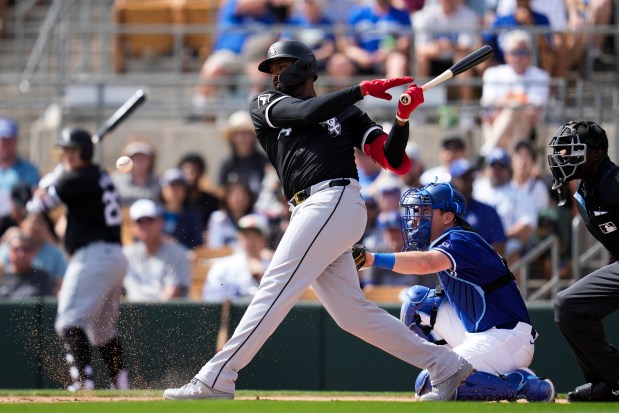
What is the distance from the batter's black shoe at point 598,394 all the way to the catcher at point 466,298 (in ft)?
0.86

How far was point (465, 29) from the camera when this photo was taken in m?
12.4

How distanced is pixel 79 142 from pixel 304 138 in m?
3.43

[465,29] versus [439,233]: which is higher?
[465,29]

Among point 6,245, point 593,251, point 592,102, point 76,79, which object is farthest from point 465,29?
point 6,245

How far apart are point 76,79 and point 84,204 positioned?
4.10 m

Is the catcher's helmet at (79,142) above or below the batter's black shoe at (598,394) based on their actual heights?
above

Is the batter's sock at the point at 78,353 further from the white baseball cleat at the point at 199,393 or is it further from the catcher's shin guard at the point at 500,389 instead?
the catcher's shin guard at the point at 500,389

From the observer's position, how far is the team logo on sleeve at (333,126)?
684cm

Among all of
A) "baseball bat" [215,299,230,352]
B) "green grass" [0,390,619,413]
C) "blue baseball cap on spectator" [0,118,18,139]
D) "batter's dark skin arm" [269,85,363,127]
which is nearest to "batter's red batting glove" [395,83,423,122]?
"batter's dark skin arm" [269,85,363,127]

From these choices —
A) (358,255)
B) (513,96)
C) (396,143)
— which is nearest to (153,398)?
(358,255)

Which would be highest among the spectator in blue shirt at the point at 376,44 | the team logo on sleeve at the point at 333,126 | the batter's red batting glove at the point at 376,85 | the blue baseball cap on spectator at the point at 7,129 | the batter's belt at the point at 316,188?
the spectator in blue shirt at the point at 376,44

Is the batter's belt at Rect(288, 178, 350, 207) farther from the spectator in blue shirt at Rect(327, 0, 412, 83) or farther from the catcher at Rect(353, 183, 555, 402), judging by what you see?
the spectator in blue shirt at Rect(327, 0, 412, 83)

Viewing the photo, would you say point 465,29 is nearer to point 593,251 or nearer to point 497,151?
point 497,151

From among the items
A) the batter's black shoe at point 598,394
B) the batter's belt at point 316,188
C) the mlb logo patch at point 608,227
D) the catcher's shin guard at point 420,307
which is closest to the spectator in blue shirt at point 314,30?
the catcher's shin guard at point 420,307
